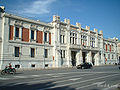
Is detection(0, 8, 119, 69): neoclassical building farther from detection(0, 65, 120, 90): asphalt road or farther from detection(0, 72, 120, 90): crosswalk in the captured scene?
detection(0, 72, 120, 90): crosswalk

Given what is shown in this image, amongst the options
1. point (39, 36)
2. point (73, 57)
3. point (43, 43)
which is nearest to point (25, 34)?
point (39, 36)

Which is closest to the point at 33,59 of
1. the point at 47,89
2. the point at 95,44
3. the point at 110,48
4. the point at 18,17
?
the point at 18,17

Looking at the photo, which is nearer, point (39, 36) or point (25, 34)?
point (25, 34)

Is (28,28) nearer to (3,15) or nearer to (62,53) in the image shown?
(3,15)

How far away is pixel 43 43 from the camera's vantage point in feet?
118

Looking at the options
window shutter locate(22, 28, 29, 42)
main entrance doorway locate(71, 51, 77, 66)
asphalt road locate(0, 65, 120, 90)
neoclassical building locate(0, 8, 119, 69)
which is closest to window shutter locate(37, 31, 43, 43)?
neoclassical building locate(0, 8, 119, 69)

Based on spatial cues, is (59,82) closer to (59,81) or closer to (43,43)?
(59,81)

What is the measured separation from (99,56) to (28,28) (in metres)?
32.1

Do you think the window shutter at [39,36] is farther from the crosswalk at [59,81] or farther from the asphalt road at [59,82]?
the crosswalk at [59,81]

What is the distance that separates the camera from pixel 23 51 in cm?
3145

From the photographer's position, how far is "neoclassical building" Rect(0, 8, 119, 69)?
29.1 meters

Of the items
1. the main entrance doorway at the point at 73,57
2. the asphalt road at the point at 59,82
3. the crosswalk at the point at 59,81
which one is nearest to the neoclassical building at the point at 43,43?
the main entrance doorway at the point at 73,57

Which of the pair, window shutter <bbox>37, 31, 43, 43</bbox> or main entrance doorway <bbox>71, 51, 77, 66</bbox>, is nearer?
window shutter <bbox>37, 31, 43, 43</bbox>

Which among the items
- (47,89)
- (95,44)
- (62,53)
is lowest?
(47,89)
